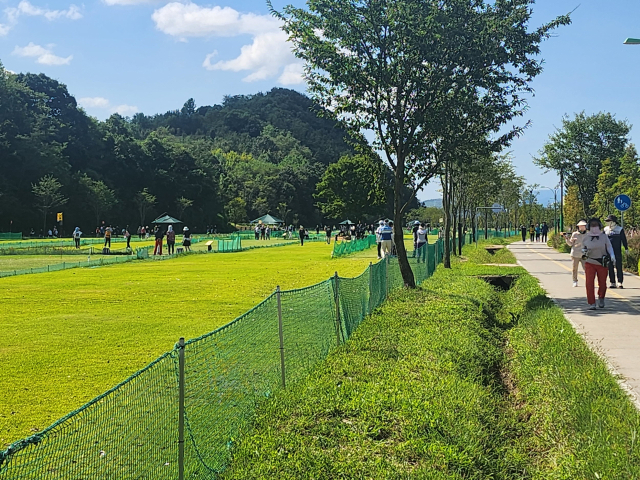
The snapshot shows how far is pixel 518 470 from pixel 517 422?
4.21 feet

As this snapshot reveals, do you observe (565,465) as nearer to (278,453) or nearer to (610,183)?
(278,453)

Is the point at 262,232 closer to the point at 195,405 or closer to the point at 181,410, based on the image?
the point at 195,405

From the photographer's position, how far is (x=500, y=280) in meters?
20.8

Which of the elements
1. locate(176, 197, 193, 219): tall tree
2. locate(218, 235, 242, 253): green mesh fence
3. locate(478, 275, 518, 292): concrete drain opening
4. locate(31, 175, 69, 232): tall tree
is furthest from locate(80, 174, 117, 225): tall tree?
locate(478, 275, 518, 292): concrete drain opening

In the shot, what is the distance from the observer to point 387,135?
638 inches

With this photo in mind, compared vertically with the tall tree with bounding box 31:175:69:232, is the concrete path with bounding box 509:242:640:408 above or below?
below

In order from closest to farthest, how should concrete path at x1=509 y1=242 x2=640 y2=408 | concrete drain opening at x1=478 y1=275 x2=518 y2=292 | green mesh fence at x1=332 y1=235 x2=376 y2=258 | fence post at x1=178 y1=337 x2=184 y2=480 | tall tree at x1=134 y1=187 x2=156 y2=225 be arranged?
fence post at x1=178 y1=337 x2=184 y2=480
concrete path at x1=509 y1=242 x2=640 y2=408
concrete drain opening at x1=478 y1=275 x2=518 y2=292
green mesh fence at x1=332 y1=235 x2=376 y2=258
tall tree at x1=134 y1=187 x2=156 y2=225

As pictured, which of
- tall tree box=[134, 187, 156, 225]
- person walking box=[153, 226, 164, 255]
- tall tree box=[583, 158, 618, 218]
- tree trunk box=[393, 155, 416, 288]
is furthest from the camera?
tall tree box=[134, 187, 156, 225]

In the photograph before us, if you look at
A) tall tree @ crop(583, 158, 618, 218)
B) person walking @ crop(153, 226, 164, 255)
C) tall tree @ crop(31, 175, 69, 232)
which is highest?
tall tree @ crop(31, 175, 69, 232)

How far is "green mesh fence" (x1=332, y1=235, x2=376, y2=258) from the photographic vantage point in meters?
33.7

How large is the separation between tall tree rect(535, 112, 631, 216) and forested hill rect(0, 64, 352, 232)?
5333 cm

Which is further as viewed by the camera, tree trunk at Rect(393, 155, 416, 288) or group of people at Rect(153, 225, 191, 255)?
group of people at Rect(153, 225, 191, 255)

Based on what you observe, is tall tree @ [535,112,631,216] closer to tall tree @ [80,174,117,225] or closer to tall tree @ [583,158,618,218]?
tall tree @ [583,158,618,218]

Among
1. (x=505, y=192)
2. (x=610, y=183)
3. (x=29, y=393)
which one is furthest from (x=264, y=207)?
(x=29, y=393)
